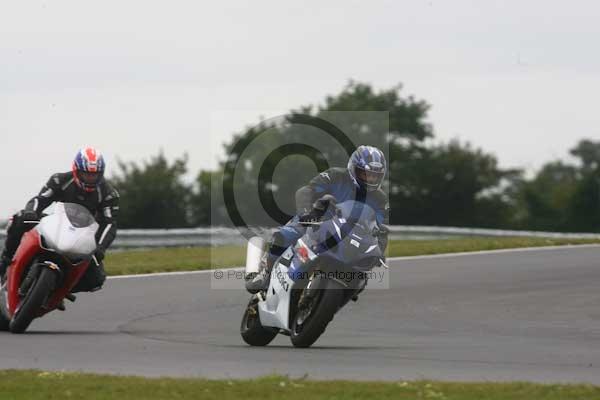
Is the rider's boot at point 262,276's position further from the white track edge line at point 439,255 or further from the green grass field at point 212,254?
the green grass field at point 212,254

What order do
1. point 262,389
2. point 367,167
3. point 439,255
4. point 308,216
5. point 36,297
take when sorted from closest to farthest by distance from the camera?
point 262,389
point 367,167
point 308,216
point 36,297
point 439,255

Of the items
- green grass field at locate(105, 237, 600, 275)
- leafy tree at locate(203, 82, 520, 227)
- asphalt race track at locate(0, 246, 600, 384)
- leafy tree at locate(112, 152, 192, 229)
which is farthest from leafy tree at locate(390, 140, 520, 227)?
asphalt race track at locate(0, 246, 600, 384)

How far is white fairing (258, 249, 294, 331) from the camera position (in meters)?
12.1

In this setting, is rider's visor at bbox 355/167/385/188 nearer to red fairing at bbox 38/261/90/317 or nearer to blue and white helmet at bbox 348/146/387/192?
blue and white helmet at bbox 348/146/387/192

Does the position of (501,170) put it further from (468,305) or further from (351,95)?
(468,305)

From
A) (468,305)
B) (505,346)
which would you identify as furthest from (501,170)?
(505,346)

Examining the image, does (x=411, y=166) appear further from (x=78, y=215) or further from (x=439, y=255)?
(x=78, y=215)

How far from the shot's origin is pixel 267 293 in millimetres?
12461

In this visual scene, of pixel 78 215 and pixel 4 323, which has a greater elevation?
pixel 78 215

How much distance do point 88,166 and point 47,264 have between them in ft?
3.33

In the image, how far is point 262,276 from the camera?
12.6m

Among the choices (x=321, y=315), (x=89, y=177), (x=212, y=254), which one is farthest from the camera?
(x=212, y=254)

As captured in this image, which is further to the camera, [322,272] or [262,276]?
[262,276]

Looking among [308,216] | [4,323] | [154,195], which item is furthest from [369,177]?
[154,195]
